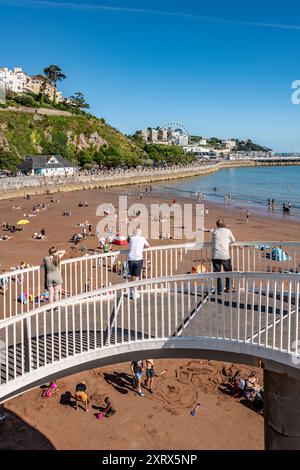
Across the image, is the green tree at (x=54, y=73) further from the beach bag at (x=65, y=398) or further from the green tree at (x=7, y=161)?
the beach bag at (x=65, y=398)

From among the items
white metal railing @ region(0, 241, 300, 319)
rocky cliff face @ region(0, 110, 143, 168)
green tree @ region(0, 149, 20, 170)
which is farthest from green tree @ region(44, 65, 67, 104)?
white metal railing @ region(0, 241, 300, 319)

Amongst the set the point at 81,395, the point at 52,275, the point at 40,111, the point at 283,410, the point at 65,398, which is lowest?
the point at 65,398

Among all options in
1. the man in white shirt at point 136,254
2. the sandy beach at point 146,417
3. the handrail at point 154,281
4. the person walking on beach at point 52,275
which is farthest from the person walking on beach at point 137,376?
the handrail at point 154,281

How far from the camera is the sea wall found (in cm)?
5769

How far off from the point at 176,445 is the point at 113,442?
128 cm

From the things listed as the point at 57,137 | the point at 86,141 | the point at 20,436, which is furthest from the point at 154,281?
the point at 86,141

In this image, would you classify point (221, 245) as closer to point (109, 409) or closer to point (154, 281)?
point (154, 281)

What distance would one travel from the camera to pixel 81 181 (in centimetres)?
7138

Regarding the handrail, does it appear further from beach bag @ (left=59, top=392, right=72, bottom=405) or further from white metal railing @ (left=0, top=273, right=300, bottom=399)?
beach bag @ (left=59, top=392, right=72, bottom=405)

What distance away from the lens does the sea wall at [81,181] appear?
57688mm
